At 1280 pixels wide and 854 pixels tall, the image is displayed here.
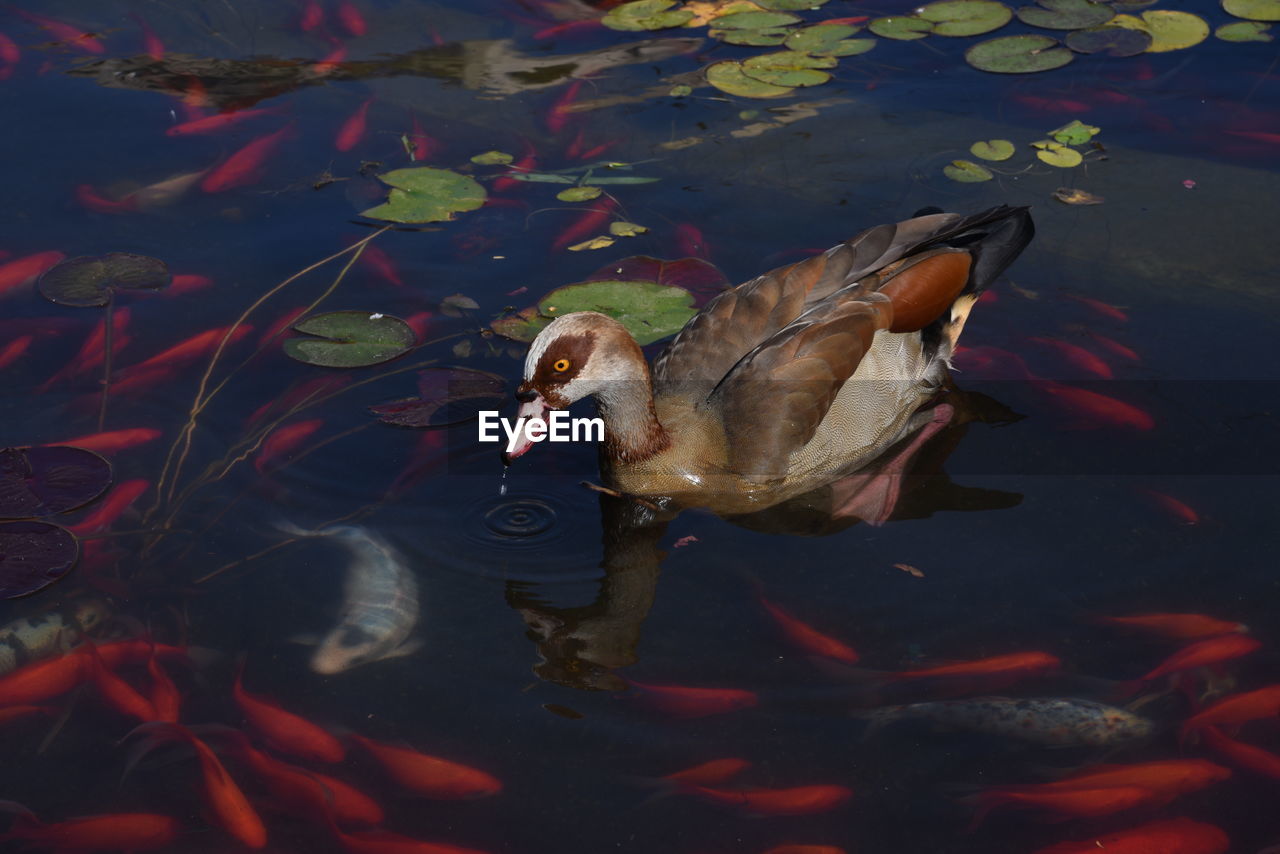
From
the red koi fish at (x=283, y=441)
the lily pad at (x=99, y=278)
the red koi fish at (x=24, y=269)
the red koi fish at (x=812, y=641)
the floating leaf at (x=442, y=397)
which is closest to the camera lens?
the red koi fish at (x=812, y=641)

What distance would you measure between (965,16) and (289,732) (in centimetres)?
637

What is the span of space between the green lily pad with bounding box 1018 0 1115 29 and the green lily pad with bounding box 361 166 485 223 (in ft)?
12.6

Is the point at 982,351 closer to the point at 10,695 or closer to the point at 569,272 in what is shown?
the point at 569,272

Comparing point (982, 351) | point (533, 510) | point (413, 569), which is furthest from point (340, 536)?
point (982, 351)

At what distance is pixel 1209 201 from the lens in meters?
6.93

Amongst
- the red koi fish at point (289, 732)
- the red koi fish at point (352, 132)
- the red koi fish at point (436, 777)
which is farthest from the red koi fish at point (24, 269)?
the red koi fish at point (436, 777)

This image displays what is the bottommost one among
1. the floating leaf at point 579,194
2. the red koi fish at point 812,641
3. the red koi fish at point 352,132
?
the red koi fish at point 812,641

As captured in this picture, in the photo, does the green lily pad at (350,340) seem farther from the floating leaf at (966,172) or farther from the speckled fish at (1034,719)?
the floating leaf at (966,172)

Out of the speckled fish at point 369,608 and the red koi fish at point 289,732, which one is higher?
the speckled fish at point 369,608

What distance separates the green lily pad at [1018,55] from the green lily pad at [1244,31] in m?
1.01

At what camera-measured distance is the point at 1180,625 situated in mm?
4465

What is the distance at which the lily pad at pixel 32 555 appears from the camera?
4.68 m

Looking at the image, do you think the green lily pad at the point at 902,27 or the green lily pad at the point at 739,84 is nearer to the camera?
the green lily pad at the point at 739,84

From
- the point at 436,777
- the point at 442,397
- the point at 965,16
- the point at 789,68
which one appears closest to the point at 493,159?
the point at 789,68
